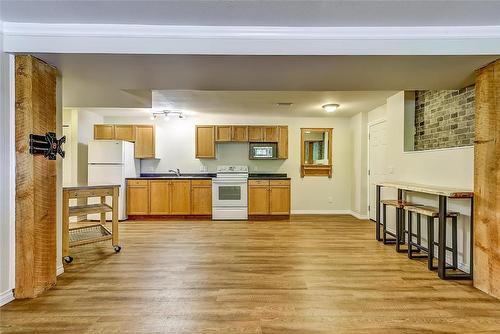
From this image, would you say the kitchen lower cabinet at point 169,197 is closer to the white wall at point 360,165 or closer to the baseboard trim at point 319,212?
the baseboard trim at point 319,212

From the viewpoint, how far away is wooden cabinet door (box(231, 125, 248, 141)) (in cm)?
656

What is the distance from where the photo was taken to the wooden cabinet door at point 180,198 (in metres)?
6.17

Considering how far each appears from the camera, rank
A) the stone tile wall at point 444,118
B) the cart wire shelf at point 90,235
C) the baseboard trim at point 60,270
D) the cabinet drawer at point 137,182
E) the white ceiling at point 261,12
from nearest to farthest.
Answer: the white ceiling at point 261,12, the baseboard trim at point 60,270, the stone tile wall at point 444,118, the cart wire shelf at point 90,235, the cabinet drawer at point 137,182

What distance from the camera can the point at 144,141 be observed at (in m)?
6.51

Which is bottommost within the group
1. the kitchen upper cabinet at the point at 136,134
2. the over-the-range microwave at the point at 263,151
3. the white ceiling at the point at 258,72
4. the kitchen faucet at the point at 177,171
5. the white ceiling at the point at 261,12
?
the kitchen faucet at the point at 177,171

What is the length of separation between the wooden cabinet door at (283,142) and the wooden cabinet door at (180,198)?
2121 millimetres

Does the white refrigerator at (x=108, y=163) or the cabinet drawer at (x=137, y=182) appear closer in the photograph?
the white refrigerator at (x=108, y=163)

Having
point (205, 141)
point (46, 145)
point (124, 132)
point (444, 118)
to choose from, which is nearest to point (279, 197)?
point (205, 141)

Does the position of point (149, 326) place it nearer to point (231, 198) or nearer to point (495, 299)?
point (495, 299)

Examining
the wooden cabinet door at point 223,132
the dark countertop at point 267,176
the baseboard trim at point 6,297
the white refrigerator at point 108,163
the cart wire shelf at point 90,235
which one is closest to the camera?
the baseboard trim at point 6,297

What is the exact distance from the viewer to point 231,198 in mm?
6176

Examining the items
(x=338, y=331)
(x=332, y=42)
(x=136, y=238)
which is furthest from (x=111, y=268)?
(x=332, y=42)

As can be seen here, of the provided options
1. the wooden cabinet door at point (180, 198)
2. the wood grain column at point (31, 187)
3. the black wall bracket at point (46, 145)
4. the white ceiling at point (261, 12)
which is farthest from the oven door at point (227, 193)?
the white ceiling at point (261, 12)

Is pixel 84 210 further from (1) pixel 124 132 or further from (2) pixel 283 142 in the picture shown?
(2) pixel 283 142
